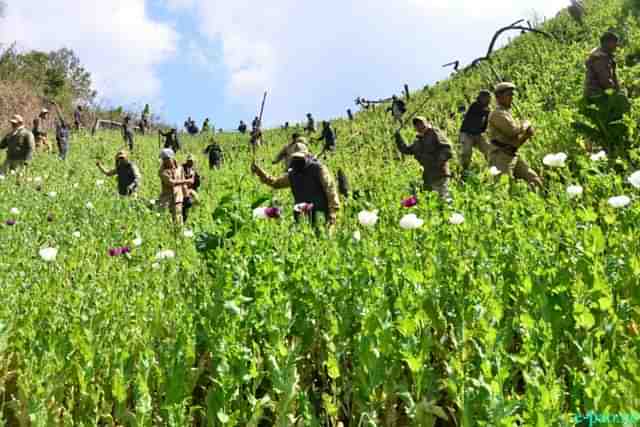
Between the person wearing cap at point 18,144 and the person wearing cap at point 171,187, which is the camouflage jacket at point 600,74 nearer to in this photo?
the person wearing cap at point 171,187

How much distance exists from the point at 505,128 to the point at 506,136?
12cm

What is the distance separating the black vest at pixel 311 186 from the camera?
7590 mm

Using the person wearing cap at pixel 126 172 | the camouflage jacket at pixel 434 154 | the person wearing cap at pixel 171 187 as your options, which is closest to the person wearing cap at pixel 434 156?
the camouflage jacket at pixel 434 154

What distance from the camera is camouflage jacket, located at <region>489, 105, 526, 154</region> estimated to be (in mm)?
8250

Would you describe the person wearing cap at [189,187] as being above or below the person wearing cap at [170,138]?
below

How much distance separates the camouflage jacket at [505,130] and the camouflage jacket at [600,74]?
153cm

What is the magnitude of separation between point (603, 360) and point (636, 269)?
3.54 ft

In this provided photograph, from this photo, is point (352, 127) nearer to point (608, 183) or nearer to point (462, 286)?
point (608, 183)

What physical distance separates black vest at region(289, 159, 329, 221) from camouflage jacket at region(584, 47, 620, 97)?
442cm

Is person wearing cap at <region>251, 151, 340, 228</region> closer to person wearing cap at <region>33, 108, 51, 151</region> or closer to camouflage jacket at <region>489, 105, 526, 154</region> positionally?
camouflage jacket at <region>489, 105, 526, 154</region>

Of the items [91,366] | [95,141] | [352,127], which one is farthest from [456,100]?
[91,366]

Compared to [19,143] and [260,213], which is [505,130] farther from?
[19,143]

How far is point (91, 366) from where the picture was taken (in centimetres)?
330

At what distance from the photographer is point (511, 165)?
8383mm
